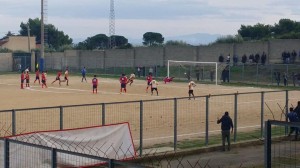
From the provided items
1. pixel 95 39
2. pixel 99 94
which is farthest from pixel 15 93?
pixel 95 39

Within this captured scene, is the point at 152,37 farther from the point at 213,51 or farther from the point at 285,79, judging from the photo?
the point at 285,79

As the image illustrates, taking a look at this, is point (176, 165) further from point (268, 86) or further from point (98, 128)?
point (268, 86)

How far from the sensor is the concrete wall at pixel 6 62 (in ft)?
296

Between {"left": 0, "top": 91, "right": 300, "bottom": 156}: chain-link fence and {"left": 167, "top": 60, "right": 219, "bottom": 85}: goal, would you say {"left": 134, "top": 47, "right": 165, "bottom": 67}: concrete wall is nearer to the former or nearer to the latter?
{"left": 167, "top": 60, "right": 219, "bottom": 85}: goal

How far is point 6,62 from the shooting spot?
9069 cm

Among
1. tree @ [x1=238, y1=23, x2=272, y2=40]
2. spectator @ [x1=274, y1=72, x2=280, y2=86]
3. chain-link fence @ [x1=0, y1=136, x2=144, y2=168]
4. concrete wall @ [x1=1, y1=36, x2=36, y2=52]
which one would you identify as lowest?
chain-link fence @ [x1=0, y1=136, x2=144, y2=168]

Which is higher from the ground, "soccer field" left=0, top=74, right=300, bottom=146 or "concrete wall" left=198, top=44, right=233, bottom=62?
"concrete wall" left=198, top=44, right=233, bottom=62

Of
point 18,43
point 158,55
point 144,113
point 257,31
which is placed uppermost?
point 257,31

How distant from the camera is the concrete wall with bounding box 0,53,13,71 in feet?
296

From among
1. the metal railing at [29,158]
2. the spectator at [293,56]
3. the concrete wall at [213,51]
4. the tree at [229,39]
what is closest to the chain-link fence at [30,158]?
the metal railing at [29,158]

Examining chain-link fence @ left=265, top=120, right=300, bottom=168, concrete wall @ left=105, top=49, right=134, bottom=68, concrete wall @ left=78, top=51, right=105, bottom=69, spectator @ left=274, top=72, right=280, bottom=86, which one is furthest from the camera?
concrete wall @ left=78, top=51, right=105, bottom=69

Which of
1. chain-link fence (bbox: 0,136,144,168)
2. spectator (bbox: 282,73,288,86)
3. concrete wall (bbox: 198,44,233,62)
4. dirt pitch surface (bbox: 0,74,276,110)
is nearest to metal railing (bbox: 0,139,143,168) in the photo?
chain-link fence (bbox: 0,136,144,168)

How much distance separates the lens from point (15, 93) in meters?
48.4

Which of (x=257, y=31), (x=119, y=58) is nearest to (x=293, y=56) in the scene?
(x=119, y=58)
